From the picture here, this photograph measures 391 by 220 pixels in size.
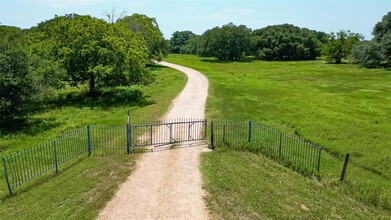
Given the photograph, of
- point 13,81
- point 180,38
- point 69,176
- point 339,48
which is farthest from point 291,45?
point 69,176

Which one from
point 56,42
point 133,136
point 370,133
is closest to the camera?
point 133,136

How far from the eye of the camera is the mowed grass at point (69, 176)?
11107 mm

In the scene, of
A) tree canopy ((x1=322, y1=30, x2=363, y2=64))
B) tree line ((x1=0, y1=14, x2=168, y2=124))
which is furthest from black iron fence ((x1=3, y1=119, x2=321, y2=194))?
tree canopy ((x1=322, y1=30, x2=363, y2=64))

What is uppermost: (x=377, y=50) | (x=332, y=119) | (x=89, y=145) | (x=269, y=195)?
(x=377, y=50)

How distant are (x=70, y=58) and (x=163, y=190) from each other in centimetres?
1997

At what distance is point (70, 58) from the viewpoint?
2820cm

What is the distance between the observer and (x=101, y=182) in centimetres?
1291

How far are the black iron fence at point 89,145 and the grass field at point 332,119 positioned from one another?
12.2 feet

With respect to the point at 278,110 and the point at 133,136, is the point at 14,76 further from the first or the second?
the point at 278,110

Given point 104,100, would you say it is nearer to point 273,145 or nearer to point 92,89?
point 92,89

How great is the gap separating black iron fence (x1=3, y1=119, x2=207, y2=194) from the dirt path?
152 centimetres

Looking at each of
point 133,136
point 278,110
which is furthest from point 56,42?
point 278,110

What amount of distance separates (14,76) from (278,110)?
1972 centimetres

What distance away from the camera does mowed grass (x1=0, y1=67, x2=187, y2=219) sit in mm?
11107
